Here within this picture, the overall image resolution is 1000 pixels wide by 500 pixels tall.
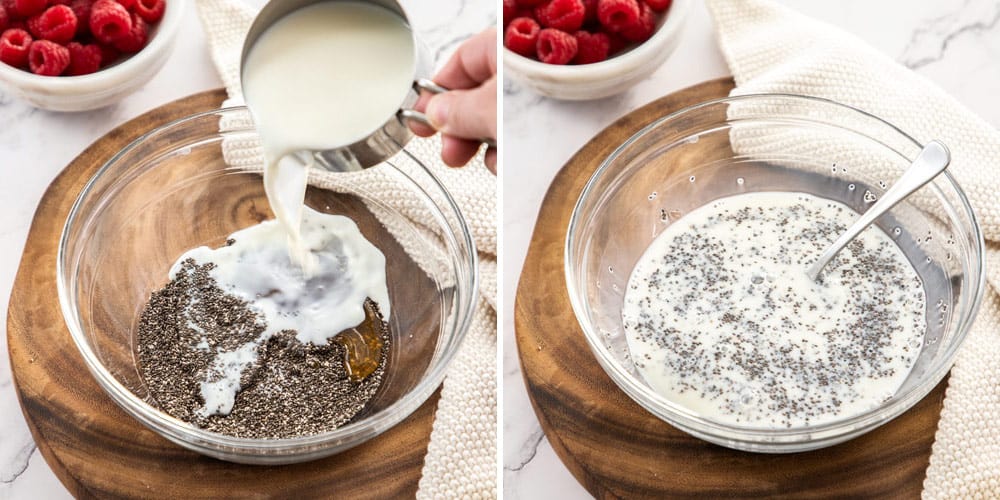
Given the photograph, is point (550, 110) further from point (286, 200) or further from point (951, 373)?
point (951, 373)

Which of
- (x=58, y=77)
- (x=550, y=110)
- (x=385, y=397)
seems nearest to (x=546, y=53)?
(x=550, y=110)

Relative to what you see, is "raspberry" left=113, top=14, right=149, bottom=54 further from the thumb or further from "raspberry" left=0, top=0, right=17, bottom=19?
the thumb

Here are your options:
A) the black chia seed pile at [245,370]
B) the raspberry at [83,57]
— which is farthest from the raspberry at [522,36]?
the raspberry at [83,57]

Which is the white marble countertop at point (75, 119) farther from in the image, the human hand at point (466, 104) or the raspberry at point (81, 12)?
the human hand at point (466, 104)

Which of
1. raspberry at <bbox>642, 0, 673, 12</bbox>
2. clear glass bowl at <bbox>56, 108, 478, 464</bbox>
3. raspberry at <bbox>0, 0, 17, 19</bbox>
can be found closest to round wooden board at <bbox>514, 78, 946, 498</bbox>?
clear glass bowl at <bbox>56, 108, 478, 464</bbox>

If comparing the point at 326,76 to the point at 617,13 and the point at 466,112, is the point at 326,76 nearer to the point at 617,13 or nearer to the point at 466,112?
the point at 466,112

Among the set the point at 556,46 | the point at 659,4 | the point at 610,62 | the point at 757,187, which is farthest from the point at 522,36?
the point at 757,187
